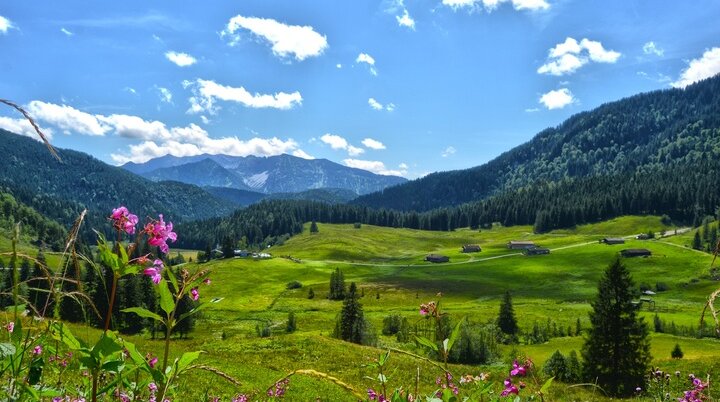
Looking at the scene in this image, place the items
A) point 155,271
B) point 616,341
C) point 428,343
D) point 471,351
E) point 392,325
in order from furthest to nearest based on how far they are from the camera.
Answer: point 392,325, point 471,351, point 616,341, point 428,343, point 155,271

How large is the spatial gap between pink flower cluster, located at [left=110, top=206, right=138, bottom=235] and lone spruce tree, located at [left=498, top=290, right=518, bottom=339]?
3460 inches

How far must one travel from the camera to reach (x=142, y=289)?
60.7 m

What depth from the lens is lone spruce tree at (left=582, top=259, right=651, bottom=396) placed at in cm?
3759

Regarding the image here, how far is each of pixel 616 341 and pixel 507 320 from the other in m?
49.6

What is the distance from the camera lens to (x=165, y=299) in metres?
2.01

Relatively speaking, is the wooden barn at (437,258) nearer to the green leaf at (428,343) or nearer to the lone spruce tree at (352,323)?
the lone spruce tree at (352,323)

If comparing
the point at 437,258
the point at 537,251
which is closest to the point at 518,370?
the point at 437,258

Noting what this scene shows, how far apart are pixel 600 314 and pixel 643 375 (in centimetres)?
544

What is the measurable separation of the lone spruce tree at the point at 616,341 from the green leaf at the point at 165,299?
4168 centimetres

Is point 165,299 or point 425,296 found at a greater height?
point 165,299

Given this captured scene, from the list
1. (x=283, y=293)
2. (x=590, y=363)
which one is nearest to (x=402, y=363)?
(x=590, y=363)

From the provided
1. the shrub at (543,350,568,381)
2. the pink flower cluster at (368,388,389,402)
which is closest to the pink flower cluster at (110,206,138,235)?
the pink flower cluster at (368,388,389,402)

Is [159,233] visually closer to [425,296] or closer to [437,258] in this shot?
[425,296]

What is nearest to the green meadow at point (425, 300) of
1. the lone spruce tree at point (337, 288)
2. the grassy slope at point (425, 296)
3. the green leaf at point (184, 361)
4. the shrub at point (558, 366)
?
the grassy slope at point (425, 296)
